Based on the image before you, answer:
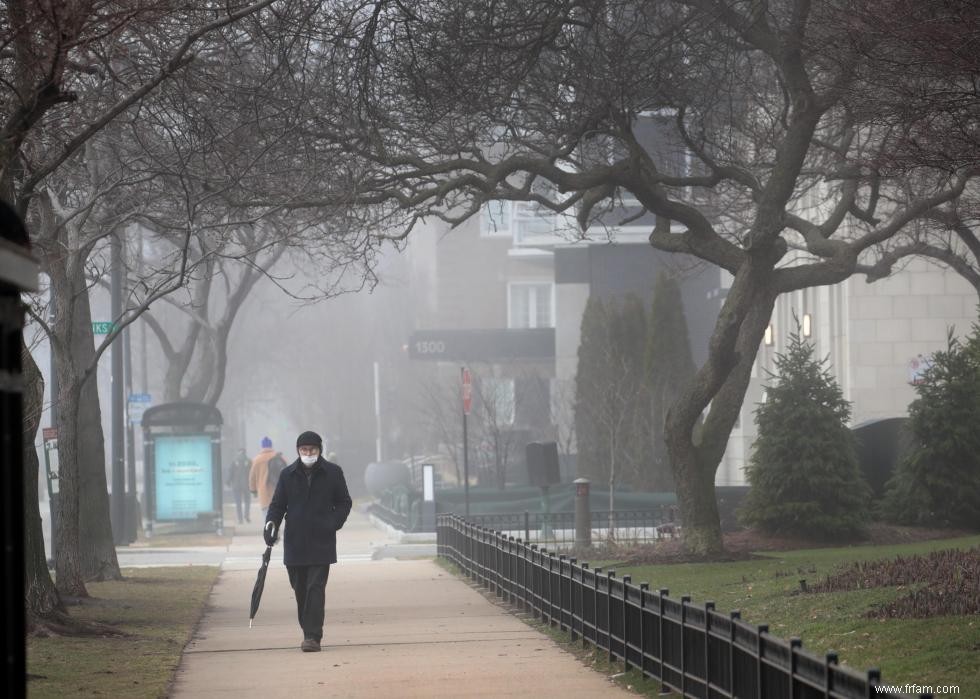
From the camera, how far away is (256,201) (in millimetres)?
18625

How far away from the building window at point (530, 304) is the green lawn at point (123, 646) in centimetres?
4930

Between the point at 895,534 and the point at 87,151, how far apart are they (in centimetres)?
1203

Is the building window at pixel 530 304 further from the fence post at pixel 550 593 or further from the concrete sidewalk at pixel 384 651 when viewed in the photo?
the fence post at pixel 550 593

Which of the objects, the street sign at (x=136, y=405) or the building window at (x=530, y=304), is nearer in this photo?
the street sign at (x=136, y=405)

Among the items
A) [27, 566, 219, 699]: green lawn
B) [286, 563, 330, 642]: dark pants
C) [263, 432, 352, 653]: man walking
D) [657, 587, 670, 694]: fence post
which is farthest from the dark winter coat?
[657, 587, 670, 694]: fence post

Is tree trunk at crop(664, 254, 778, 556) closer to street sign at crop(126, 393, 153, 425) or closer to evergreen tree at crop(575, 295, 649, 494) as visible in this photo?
evergreen tree at crop(575, 295, 649, 494)

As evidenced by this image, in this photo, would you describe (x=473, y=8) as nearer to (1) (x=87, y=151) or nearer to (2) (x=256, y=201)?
(2) (x=256, y=201)

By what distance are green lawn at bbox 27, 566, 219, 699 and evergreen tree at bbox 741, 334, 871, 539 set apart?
310 inches

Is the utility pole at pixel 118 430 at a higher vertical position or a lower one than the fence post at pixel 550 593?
higher

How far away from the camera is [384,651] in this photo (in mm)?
13406

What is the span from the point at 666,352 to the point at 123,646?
28.9 meters

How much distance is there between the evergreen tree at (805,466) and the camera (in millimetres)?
22562

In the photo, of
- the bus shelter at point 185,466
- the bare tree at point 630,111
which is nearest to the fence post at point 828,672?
the bare tree at point 630,111

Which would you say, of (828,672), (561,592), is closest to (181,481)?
(561,592)
